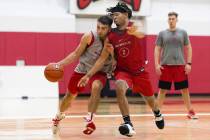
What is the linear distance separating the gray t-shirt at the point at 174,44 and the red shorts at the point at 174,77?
96mm

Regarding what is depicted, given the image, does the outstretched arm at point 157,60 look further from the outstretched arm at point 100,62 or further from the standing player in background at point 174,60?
the outstretched arm at point 100,62

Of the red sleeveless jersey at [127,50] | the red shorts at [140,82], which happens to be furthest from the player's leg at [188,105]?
the red sleeveless jersey at [127,50]

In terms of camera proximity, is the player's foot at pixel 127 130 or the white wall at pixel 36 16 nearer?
the player's foot at pixel 127 130

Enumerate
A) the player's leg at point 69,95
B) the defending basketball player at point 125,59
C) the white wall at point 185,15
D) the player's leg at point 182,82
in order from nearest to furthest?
the defending basketball player at point 125,59 < the player's leg at point 69,95 < the player's leg at point 182,82 < the white wall at point 185,15

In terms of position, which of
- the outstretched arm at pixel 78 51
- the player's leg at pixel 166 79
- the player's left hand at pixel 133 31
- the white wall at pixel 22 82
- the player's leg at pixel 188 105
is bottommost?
the white wall at pixel 22 82

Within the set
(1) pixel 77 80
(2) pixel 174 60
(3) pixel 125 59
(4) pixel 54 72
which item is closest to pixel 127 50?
(3) pixel 125 59

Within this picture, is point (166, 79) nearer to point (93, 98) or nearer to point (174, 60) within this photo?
point (174, 60)

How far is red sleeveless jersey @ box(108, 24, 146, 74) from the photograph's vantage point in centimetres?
601

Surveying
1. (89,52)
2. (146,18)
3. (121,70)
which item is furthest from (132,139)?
(146,18)

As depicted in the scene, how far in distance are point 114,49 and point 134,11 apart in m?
10.6

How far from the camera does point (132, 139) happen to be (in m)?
5.65

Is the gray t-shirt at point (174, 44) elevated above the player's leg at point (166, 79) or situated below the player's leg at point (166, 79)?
above

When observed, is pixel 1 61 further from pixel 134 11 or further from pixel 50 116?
pixel 50 116

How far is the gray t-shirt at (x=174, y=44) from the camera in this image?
8.62 metres
